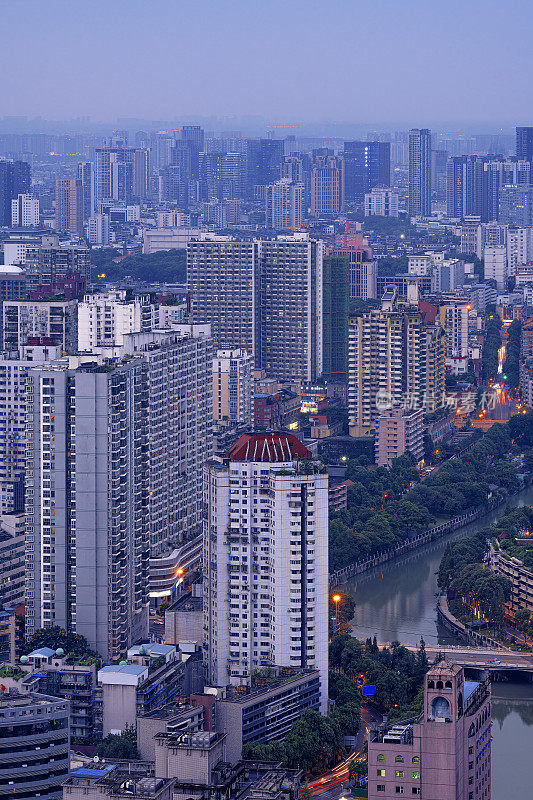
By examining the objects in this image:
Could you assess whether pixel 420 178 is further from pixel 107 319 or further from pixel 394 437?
pixel 107 319

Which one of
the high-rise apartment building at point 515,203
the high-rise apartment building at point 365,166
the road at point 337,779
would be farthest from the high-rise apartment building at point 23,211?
the road at point 337,779

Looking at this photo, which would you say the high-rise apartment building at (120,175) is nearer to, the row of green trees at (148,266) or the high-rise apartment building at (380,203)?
the high-rise apartment building at (380,203)

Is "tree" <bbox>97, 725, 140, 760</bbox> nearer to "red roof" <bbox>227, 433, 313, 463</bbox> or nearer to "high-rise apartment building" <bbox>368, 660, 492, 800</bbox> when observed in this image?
"high-rise apartment building" <bbox>368, 660, 492, 800</bbox>

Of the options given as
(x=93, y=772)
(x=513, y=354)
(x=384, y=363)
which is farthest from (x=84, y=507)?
(x=513, y=354)

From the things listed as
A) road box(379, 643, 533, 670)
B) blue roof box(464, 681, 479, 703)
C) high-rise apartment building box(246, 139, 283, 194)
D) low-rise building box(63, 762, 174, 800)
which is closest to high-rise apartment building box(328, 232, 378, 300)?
high-rise apartment building box(246, 139, 283, 194)

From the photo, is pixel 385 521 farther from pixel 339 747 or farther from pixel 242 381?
pixel 339 747

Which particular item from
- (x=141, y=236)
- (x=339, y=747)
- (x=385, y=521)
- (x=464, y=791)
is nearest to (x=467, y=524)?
(x=385, y=521)
